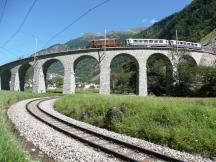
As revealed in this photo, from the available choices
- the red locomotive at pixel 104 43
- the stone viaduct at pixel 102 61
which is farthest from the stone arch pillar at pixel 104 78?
the red locomotive at pixel 104 43

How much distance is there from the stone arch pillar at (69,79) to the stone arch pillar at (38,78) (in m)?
6.28

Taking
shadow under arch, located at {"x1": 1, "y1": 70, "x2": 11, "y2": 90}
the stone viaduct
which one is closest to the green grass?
the stone viaduct

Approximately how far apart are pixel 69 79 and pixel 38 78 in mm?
A: 8264

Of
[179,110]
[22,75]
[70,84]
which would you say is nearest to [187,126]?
[179,110]

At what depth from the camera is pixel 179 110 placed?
11773mm

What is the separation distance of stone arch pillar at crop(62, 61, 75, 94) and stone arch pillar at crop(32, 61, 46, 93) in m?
6.28

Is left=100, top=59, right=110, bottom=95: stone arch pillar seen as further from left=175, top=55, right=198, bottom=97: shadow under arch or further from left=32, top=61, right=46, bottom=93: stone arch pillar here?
left=175, top=55, right=198, bottom=97: shadow under arch

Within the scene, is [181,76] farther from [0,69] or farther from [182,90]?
[0,69]

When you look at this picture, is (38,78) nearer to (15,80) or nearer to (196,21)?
(15,80)

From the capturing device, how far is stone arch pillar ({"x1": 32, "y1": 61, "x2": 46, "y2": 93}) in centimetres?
5909

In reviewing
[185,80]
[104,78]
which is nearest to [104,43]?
[104,78]

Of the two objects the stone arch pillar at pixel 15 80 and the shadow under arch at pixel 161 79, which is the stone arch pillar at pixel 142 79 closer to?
the shadow under arch at pixel 161 79

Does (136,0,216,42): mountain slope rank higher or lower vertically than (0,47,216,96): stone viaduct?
higher

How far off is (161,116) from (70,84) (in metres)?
42.8
